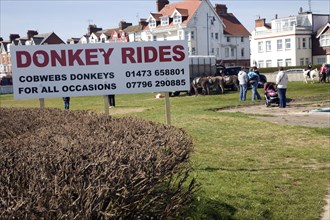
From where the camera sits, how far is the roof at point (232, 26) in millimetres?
77188

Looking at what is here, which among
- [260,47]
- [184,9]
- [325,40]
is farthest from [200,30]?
[325,40]

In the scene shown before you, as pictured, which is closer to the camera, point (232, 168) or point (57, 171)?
point (57, 171)

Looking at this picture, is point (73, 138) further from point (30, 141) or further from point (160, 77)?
point (160, 77)

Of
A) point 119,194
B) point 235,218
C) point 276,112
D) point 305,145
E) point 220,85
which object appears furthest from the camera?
point 220,85

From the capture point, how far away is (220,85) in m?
31.2

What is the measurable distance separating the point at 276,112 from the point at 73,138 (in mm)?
14334

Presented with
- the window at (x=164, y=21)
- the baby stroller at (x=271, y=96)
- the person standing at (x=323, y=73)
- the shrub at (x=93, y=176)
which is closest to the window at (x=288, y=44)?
the window at (x=164, y=21)

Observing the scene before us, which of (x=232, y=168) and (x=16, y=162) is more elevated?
(x=16, y=162)

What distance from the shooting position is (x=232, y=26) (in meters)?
78.4

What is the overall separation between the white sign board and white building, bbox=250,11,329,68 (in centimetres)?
6243

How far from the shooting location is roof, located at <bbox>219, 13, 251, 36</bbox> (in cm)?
7719

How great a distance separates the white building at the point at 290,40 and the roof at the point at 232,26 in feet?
16.8

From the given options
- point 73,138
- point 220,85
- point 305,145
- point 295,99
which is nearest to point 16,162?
point 73,138

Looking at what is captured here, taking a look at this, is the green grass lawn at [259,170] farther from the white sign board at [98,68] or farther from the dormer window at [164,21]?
the dormer window at [164,21]
